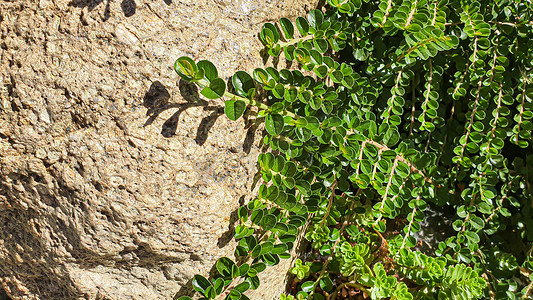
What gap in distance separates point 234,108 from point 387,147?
844mm

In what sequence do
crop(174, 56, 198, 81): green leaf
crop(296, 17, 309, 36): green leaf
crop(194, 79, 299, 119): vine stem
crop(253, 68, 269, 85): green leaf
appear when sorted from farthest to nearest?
crop(296, 17, 309, 36): green leaf → crop(253, 68, 269, 85): green leaf → crop(194, 79, 299, 119): vine stem → crop(174, 56, 198, 81): green leaf

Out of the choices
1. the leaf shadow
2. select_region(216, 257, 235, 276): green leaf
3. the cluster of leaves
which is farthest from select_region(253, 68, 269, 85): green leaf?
select_region(216, 257, 235, 276): green leaf

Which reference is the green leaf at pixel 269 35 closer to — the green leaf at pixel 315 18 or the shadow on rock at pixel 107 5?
the green leaf at pixel 315 18

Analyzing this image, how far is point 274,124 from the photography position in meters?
1.57

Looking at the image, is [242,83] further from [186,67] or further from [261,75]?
[186,67]

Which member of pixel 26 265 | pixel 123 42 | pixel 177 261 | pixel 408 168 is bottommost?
pixel 26 265

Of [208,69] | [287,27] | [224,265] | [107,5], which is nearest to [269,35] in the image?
[287,27]

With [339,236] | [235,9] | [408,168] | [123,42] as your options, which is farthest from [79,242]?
[408,168]

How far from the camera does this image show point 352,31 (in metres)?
2.00

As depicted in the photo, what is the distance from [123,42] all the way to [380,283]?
1.47 meters

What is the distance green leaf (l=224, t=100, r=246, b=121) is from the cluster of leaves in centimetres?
7

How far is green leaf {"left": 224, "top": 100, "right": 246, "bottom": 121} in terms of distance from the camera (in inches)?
56.6

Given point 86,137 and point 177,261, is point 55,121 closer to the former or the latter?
point 86,137

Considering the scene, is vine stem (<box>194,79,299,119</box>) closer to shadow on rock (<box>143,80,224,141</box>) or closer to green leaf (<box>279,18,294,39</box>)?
shadow on rock (<box>143,80,224,141</box>)
